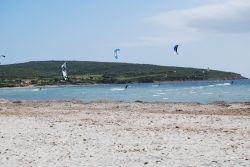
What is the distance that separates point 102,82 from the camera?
18738 cm

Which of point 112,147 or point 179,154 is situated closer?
point 179,154

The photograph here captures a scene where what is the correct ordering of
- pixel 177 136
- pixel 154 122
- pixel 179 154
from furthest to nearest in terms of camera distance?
1. pixel 154 122
2. pixel 177 136
3. pixel 179 154

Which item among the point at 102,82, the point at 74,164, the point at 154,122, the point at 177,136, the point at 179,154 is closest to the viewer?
the point at 74,164

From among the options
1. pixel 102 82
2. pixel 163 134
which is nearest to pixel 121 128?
pixel 163 134

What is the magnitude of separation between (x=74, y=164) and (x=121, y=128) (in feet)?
25.6

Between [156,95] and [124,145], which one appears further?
[156,95]

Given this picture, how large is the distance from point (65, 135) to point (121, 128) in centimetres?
303

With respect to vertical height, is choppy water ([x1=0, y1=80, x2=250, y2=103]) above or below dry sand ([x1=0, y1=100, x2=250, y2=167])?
below

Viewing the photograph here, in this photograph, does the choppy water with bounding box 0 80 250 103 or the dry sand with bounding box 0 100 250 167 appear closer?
the dry sand with bounding box 0 100 250 167

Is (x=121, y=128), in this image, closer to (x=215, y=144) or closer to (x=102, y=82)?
(x=215, y=144)

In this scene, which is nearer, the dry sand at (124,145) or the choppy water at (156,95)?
the dry sand at (124,145)

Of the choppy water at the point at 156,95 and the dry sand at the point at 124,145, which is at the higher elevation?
the dry sand at the point at 124,145

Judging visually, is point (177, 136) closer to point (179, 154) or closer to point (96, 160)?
point (179, 154)

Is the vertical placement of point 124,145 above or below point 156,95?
above
